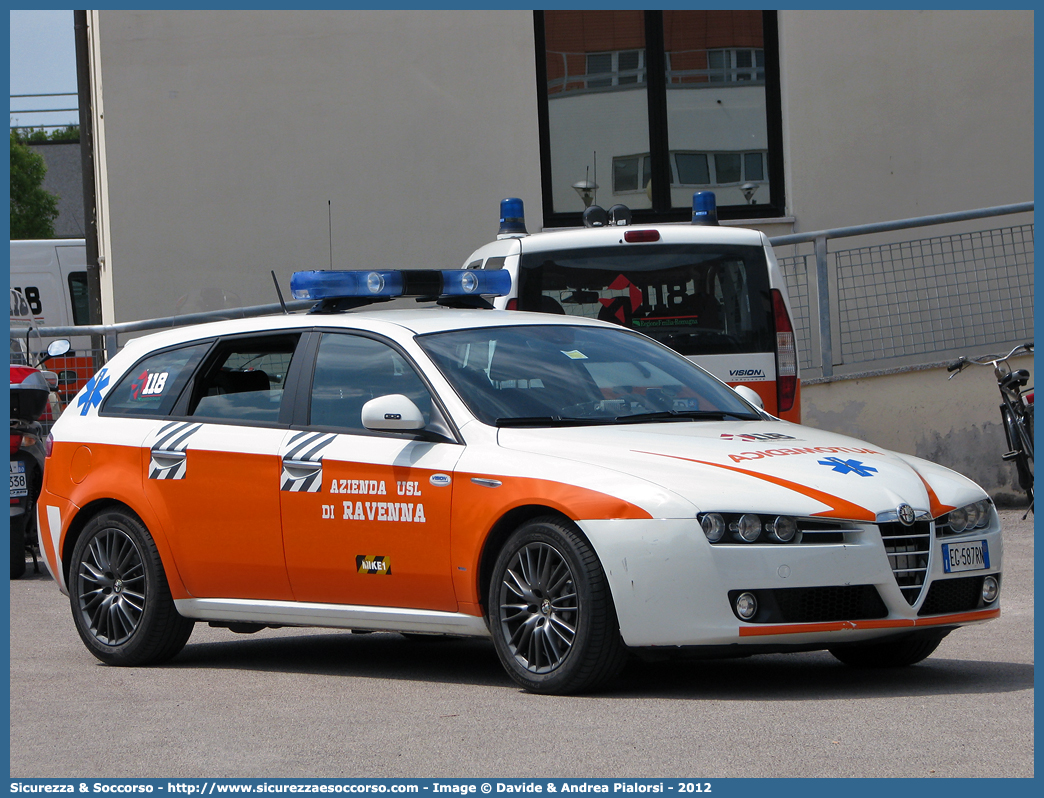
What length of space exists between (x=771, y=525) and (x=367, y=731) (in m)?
1.61

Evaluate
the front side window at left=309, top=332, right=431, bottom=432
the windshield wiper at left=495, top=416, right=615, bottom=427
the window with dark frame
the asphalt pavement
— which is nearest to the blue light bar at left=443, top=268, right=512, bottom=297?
the front side window at left=309, top=332, right=431, bottom=432

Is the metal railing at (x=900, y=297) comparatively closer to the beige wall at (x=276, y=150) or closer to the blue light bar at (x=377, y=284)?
the beige wall at (x=276, y=150)

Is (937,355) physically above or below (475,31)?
below

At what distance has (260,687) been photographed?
6586 millimetres

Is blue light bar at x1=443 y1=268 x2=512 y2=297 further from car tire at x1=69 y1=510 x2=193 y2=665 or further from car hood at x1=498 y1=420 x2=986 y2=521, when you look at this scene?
car tire at x1=69 y1=510 x2=193 y2=665

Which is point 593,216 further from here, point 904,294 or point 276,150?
point 276,150

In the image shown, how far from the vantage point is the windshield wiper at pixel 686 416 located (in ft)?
21.6

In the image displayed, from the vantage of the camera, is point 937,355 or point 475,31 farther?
point 475,31

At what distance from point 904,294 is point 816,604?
8260 millimetres

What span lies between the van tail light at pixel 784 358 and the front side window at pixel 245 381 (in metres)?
3.92

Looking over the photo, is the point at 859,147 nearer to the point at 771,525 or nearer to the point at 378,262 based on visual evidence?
the point at 378,262

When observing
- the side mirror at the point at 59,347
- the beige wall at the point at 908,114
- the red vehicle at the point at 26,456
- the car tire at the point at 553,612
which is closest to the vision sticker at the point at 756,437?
the car tire at the point at 553,612

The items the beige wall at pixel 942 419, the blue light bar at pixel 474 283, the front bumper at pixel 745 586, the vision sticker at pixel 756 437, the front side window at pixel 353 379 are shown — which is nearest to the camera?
the front bumper at pixel 745 586

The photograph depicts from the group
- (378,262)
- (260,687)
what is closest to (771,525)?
(260,687)
